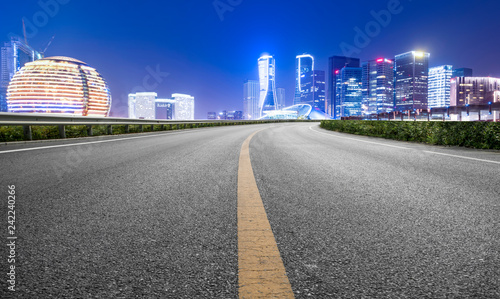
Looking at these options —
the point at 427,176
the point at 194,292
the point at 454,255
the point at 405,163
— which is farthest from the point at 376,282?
the point at 405,163

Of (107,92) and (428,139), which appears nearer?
(428,139)

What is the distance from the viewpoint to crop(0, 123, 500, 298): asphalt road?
1.34 meters

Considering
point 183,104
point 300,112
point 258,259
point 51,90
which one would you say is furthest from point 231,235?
point 300,112

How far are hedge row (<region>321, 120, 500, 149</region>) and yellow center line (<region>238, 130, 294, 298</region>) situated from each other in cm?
907

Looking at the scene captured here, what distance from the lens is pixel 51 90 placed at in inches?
3684

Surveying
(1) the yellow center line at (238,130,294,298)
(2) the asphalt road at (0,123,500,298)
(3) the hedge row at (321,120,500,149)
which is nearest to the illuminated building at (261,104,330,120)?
(3) the hedge row at (321,120,500,149)

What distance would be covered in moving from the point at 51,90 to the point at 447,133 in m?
109

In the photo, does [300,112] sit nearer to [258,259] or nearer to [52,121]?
[52,121]

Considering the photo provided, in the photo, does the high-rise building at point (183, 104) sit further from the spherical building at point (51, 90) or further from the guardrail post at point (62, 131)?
the guardrail post at point (62, 131)

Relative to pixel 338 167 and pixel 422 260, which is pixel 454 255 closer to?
pixel 422 260

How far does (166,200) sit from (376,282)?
76.9 inches

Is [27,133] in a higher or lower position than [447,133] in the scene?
higher

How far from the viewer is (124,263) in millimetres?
1528

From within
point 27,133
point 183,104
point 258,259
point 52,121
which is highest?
point 183,104
